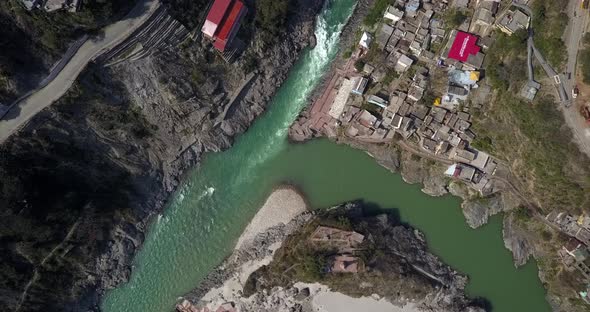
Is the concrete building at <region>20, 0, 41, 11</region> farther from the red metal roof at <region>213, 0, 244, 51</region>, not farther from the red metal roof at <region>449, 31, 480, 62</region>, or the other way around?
the red metal roof at <region>449, 31, 480, 62</region>

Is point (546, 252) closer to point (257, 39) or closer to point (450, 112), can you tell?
point (450, 112)

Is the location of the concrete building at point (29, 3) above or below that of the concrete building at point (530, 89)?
below

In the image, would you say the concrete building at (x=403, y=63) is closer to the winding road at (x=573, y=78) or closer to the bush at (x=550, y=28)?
the bush at (x=550, y=28)

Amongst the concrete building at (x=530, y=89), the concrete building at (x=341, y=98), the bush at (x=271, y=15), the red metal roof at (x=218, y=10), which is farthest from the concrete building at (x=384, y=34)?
the red metal roof at (x=218, y=10)

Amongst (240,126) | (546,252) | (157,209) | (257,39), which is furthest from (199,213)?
(546,252)

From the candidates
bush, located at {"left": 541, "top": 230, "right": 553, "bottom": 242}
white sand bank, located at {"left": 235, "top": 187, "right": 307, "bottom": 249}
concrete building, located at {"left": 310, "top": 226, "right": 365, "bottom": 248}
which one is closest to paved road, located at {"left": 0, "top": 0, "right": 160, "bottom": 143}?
white sand bank, located at {"left": 235, "top": 187, "right": 307, "bottom": 249}

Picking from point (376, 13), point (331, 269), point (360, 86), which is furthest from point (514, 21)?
point (331, 269)
